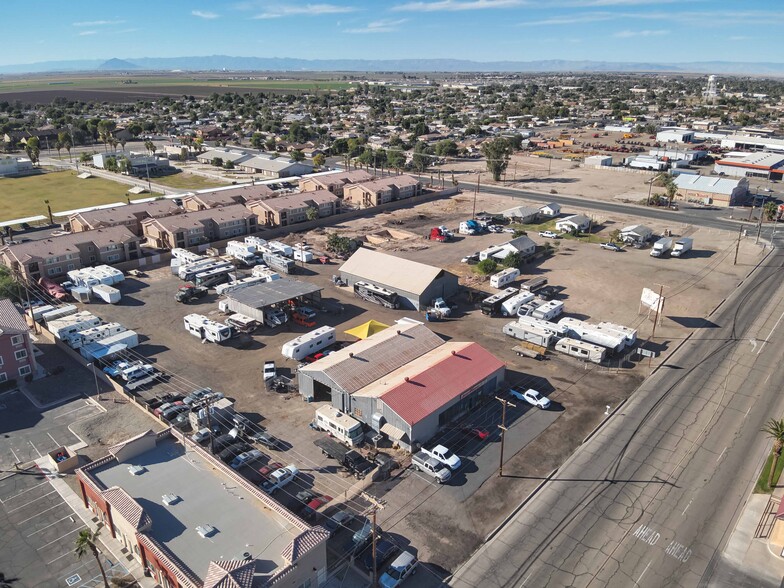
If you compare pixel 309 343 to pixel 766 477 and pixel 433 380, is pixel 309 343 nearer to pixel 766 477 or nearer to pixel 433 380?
pixel 433 380

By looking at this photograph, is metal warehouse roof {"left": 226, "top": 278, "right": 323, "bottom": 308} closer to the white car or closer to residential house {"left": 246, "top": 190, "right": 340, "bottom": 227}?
the white car


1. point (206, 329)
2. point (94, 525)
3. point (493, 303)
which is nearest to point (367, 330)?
point (493, 303)

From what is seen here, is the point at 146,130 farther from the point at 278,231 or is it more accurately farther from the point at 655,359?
the point at 655,359

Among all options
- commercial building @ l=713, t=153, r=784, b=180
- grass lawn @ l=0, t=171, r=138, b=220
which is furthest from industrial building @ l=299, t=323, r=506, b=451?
commercial building @ l=713, t=153, r=784, b=180

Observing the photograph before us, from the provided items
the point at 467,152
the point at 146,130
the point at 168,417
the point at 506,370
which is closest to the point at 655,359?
the point at 506,370

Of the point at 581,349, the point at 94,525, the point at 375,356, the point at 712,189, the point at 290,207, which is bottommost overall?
the point at 94,525

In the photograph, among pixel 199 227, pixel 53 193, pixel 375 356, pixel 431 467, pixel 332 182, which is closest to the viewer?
pixel 431 467
